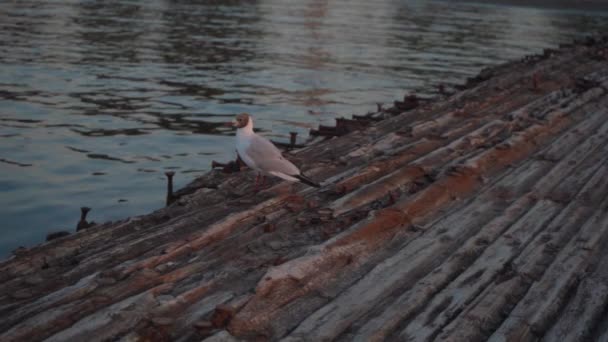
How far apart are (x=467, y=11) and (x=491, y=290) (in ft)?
245

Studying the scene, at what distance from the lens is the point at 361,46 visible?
4125 centimetres

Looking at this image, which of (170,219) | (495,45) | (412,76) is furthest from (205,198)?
(495,45)

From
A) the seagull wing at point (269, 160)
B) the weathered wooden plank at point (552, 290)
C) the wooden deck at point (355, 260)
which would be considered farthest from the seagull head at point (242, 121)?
the weathered wooden plank at point (552, 290)

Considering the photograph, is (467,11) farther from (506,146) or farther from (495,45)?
(506,146)

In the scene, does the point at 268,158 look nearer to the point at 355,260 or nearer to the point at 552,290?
the point at 355,260

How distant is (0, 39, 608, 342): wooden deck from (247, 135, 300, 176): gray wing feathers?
305 millimetres

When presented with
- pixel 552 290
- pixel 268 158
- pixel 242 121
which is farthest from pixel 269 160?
pixel 552 290

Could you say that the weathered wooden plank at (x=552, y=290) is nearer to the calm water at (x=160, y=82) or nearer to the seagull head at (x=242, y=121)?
the seagull head at (x=242, y=121)

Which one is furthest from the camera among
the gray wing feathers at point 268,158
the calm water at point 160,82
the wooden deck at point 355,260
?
the calm water at point 160,82

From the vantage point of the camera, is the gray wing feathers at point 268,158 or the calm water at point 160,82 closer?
the gray wing feathers at point 268,158

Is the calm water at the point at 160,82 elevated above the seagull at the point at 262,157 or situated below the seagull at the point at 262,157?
below

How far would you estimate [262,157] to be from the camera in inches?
316

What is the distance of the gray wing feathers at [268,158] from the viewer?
25.6 feet

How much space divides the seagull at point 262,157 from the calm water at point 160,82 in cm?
462
